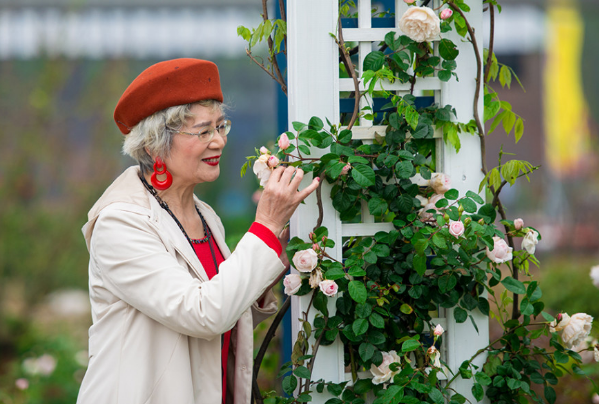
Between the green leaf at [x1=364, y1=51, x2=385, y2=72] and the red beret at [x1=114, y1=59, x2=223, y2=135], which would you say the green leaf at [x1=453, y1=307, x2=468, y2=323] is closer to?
the green leaf at [x1=364, y1=51, x2=385, y2=72]

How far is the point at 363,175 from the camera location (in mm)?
1371

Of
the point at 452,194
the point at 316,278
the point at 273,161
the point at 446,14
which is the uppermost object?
the point at 446,14

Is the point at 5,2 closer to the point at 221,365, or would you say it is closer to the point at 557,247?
the point at 221,365

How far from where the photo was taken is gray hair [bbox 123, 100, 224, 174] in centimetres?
143

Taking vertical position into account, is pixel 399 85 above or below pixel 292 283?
above

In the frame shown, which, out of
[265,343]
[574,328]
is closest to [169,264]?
[265,343]

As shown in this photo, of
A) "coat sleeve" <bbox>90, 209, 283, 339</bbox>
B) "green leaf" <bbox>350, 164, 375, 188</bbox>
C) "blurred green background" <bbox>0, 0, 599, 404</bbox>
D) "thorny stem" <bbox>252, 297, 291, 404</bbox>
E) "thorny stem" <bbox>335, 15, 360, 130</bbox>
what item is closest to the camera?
"coat sleeve" <bbox>90, 209, 283, 339</bbox>

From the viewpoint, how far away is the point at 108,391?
1.32 m

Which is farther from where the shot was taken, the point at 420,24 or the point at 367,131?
the point at 367,131

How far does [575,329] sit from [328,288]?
0.71m

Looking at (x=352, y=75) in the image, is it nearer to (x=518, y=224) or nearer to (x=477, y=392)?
(x=518, y=224)

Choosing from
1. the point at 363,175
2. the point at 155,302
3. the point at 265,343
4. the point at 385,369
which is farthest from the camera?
the point at 265,343

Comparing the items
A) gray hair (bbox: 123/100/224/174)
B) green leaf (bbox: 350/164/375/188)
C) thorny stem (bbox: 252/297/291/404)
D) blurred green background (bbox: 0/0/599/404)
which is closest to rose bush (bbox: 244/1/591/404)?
green leaf (bbox: 350/164/375/188)

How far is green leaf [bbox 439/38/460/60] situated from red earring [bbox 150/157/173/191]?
2.75ft
